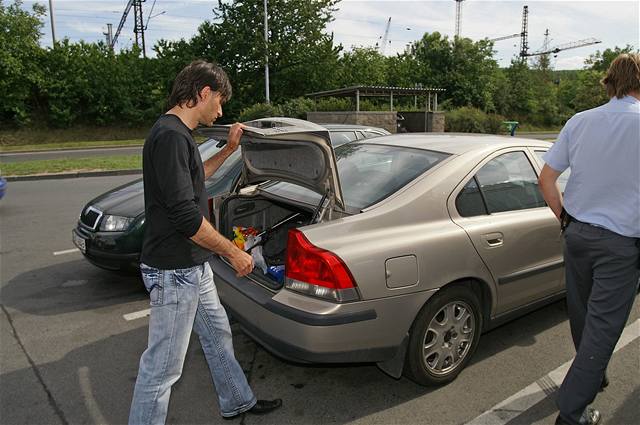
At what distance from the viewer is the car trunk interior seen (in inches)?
138

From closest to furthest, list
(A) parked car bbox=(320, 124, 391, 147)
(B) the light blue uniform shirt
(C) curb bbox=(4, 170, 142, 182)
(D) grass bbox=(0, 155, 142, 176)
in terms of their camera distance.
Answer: (B) the light blue uniform shirt < (A) parked car bbox=(320, 124, 391, 147) < (C) curb bbox=(4, 170, 142, 182) < (D) grass bbox=(0, 155, 142, 176)

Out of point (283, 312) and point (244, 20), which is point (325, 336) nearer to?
point (283, 312)

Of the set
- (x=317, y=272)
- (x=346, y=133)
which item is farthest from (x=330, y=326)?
(x=346, y=133)

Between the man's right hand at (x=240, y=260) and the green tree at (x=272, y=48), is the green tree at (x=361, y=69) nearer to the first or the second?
the green tree at (x=272, y=48)

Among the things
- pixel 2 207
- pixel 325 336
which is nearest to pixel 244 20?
pixel 2 207

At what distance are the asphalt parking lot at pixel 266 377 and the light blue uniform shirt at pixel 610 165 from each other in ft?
3.85

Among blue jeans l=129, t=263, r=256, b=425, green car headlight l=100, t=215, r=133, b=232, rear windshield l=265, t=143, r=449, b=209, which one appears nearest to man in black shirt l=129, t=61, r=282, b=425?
blue jeans l=129, t=263, r=256, b=425

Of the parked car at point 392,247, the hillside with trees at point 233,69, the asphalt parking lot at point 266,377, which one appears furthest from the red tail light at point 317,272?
the hillside with trees at point 233,69

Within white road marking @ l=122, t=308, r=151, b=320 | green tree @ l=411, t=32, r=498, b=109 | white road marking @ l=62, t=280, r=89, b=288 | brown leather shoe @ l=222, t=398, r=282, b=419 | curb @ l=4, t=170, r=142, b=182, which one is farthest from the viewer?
green tree @ l=411, t=32, r=498, b=109

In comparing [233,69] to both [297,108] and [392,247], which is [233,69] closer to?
[297,108]

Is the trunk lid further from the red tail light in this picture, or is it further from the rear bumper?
the rear bumper

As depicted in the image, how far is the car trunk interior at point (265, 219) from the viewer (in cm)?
352

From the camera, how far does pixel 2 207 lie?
332 inches

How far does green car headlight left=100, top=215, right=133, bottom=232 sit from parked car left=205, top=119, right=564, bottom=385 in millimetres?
1257
